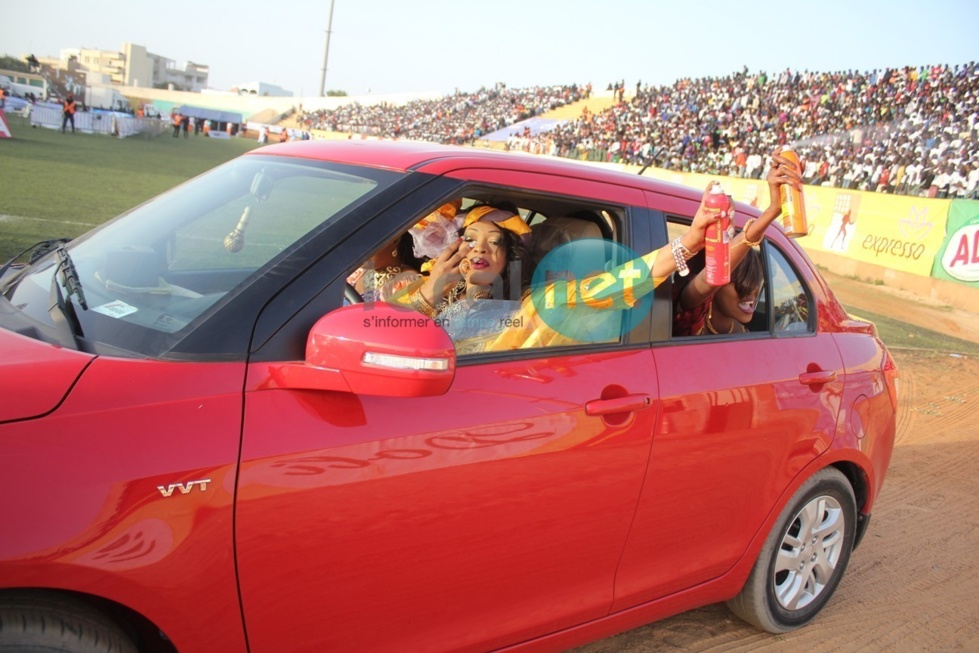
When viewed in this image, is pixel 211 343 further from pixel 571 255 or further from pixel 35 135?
pixel 35 135

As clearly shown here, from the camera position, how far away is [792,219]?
2.67 meters

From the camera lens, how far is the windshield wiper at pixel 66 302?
1975 millimetres

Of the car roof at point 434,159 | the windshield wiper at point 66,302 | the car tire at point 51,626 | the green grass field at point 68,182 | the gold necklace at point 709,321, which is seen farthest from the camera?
the green grass field at point 68,182

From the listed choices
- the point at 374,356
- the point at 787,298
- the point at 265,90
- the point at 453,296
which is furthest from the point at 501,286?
the point at 265,90

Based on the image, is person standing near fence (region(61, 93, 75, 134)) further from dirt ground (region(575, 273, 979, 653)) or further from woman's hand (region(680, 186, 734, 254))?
woman's hand (region(680, 186, 734, 254))

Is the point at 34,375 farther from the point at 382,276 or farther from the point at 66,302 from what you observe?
the point at 382,276

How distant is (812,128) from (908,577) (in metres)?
25.9

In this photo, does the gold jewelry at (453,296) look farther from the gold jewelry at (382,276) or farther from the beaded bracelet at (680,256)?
the beaded bracelet at (680,256)

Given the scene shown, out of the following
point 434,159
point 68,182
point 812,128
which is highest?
point 812,128

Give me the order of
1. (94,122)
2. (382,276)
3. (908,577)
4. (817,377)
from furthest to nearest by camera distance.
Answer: (94,122) < (908,577) < (382,276) < (817,377)

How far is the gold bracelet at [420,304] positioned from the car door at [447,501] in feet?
2.06

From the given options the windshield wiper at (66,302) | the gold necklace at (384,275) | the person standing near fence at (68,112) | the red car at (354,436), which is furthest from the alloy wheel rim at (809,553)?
the person standing near fence at (68,112)

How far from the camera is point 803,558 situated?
3490 millimetres

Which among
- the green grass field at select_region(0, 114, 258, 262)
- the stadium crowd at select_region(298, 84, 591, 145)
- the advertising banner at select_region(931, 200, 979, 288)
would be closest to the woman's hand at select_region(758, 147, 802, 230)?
the green grass field at select_region(0, 114, 258, 262)
